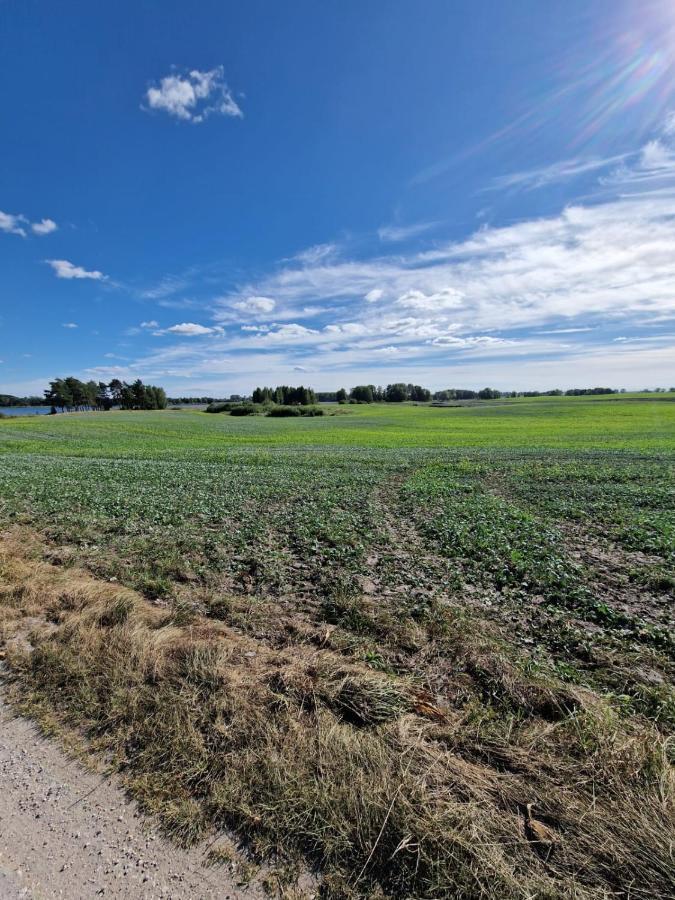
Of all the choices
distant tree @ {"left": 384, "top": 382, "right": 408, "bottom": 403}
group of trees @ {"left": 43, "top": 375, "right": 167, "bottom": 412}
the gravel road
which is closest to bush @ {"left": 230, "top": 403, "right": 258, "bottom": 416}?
group of trees @ {"left": 43, "top": 375, "right": 167, "bottom": 412}

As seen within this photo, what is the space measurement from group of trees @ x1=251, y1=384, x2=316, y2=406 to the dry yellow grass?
504 feet

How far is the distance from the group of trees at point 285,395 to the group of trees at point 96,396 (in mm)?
41103

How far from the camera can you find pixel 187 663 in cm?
452

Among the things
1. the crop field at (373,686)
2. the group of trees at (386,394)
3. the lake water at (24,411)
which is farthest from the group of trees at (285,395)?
the crop field at (373,686)

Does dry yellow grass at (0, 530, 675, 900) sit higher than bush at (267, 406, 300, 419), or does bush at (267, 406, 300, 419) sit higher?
bush at (267, 406, 300, 419)

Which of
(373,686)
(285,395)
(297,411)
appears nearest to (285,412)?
(297,411)

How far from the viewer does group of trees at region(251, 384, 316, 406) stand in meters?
157

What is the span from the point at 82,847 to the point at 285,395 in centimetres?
16243

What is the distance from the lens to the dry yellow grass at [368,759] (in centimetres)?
267

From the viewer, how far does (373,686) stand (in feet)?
14.0

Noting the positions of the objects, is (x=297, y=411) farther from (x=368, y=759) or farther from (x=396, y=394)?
(x=368, y=759)

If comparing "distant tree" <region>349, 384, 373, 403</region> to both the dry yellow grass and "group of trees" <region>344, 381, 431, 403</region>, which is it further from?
the dry yellow grass

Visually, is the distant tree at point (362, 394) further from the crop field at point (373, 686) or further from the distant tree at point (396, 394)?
the crop field at point (373, 686)

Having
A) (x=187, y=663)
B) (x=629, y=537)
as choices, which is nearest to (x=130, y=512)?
(x=187, y=663)
